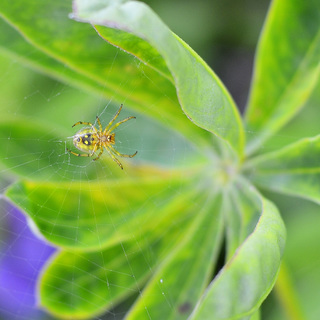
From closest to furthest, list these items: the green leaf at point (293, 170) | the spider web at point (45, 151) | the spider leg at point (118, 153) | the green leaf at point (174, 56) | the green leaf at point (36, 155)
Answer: the green leaf at point (174, 56) → the green leaf at point (293, 170) → the green leaf at point (36, 155) → the spider web at point (45, 151) → the spider leg at point (118, 153)

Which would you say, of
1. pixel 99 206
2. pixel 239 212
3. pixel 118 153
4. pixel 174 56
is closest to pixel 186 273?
pixel 239 212

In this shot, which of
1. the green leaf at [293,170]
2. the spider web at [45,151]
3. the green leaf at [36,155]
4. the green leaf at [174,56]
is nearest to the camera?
the green leaf at [174,56]

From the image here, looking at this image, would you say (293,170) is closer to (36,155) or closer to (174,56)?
(174,56)

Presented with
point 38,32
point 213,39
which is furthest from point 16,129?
point 213,39

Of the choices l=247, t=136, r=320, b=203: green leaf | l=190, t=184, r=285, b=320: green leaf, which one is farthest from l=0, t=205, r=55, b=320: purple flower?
l=190, t=184, r=285, b=320: green leaf

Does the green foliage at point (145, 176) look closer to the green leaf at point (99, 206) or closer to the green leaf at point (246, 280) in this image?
the green leaf at point (99, 206)

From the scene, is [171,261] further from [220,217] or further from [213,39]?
[213,39]

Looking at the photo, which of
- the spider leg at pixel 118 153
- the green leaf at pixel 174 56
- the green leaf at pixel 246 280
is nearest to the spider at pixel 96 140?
the spider leg at pixel 118 153
